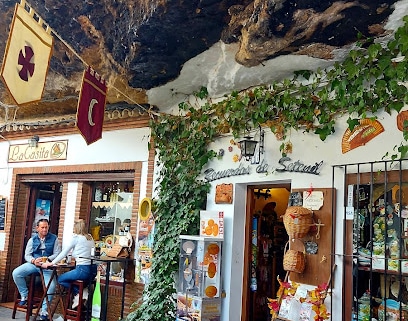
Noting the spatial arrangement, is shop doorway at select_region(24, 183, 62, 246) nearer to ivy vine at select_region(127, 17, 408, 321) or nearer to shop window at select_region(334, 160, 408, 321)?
ivy vine at select_region(127, 17, 408, 321)

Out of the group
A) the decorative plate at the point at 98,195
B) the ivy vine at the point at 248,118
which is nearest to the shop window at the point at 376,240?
the ivy vine at the point at 248,118

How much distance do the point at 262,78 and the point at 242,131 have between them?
A: 0.73 meters

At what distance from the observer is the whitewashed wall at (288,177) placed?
15.8 ft

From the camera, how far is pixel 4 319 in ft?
25.5

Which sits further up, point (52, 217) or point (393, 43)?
point (393, 43)

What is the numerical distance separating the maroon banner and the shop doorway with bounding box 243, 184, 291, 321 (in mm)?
2245

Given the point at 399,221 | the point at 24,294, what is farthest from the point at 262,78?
the point at 24,294

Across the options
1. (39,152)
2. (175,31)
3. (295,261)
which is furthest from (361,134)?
(39,152)

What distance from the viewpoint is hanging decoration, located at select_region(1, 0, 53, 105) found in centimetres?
457

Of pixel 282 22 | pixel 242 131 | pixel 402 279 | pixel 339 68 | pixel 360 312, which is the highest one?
pixel 282 22

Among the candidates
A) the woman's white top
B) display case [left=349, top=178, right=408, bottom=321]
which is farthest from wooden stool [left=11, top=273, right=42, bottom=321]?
display case [left=349, top=178, right=408, bottom=321]

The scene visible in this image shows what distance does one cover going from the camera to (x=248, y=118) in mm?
5988

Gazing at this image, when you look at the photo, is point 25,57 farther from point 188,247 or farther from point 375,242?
point 375,242

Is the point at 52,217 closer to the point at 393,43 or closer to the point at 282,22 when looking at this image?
the point at 282,22
